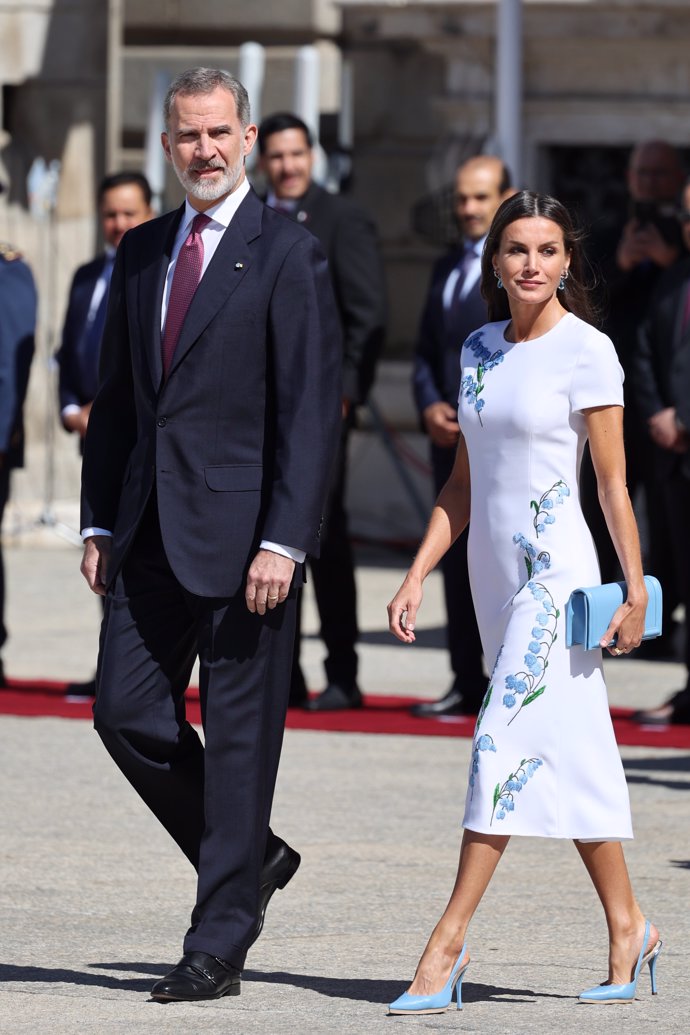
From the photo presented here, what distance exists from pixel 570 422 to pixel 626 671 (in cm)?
484

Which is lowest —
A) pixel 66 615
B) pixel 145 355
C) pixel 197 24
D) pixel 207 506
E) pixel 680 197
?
pixel 66 615

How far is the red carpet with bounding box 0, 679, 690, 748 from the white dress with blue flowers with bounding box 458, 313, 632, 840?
3060 millimetres

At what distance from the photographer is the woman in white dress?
172 inches

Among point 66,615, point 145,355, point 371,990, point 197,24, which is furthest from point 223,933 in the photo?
point 197,24

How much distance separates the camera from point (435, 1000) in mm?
4344

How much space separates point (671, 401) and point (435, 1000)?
398cm

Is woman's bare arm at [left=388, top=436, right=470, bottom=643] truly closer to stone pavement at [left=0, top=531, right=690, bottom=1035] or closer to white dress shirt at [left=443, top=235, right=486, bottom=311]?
stone pavement at [left=0, top=531, right=690, bottom=1035]

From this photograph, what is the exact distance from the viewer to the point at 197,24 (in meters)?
13.0

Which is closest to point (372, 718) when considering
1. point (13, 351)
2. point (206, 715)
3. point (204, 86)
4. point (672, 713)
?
point (672, 713)

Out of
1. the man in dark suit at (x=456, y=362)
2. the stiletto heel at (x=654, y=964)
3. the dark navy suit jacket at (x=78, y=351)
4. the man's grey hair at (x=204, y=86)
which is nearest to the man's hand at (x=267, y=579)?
the man's grey hair at (x=204, y=86)

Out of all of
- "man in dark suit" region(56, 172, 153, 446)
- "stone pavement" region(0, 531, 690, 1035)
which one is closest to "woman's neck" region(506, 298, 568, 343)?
"stone pavement" region(0, 531, 690, 1035)

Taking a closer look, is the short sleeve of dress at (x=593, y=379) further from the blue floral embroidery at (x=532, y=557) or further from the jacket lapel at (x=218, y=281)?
the jacket lapel at (x=218, y=281)

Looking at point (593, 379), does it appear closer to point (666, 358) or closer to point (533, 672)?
point (533, 672)

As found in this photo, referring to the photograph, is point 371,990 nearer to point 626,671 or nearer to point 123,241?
point 123,241
